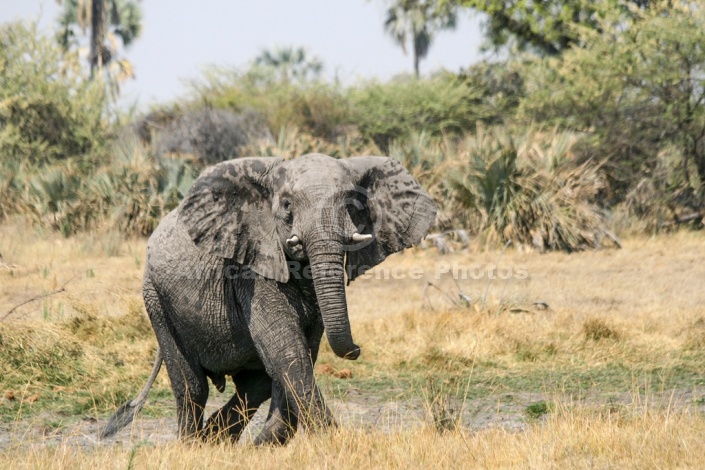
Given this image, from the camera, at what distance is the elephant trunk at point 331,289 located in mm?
4922

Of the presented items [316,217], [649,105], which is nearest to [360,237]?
[316,217]

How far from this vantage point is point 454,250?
16594mm

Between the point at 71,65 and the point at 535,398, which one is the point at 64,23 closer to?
the point at 71,65

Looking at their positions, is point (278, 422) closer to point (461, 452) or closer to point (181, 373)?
point (181, 373)

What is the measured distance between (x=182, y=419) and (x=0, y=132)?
71.3 ft

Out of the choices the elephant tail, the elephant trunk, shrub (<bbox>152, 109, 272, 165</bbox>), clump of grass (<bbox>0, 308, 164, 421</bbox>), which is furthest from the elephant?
shrub (<bbox>152, 109, 272, 165</bbox>)

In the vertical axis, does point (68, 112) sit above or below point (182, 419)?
above

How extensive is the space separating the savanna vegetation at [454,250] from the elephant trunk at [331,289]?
55 cm

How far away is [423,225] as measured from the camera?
5824 millimetres

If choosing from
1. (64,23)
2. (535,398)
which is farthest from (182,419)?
(64,23)

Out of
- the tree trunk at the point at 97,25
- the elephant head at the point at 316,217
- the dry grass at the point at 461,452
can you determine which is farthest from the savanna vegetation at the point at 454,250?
the tree trunk at the point at 97,25

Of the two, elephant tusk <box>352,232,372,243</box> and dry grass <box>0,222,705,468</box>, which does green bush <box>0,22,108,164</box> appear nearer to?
dry grass <box>0,222,705,468</box>

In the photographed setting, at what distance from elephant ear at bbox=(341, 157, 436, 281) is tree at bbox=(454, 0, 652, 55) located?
72.8ft

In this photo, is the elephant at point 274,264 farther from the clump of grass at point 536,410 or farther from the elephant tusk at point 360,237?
the clump of grass at point 536,410
